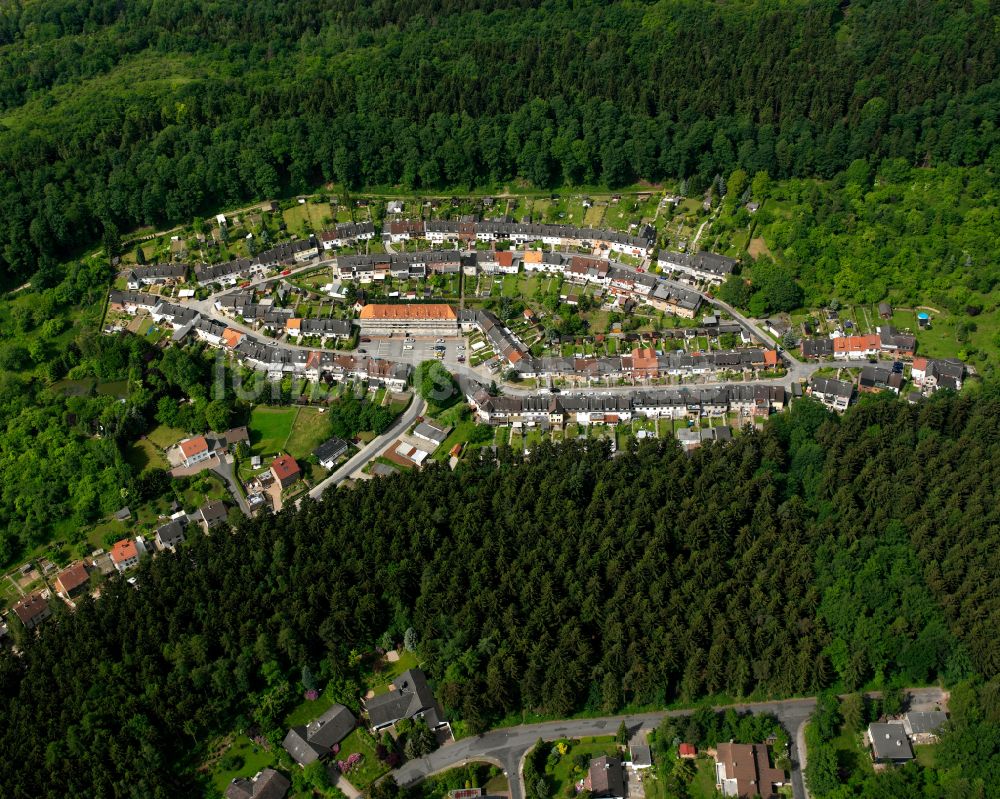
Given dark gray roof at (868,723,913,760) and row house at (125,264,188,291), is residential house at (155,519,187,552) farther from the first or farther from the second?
dark gray roof at (868,723,913,760)

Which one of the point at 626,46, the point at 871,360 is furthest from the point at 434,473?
the point at 626,46

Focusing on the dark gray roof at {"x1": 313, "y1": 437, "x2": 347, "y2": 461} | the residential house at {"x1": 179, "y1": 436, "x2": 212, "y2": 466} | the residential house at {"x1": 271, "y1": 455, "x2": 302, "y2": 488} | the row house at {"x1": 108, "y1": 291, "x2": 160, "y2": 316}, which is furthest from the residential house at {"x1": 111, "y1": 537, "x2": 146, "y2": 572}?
the row house at {"x1": 108, "y1": 291, "x2": 160, "y2": 316}

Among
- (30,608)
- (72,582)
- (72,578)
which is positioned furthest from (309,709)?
(30,608)

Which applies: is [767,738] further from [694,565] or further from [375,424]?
[375,424]

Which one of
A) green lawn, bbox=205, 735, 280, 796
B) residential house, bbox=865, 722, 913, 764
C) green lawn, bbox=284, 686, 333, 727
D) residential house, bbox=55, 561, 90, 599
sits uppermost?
residential house, bbox=55, 561, 90, 599

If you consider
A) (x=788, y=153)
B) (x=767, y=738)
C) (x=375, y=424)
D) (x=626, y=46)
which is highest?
(x=626, y=46)

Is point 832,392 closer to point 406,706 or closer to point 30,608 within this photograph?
point 406,706
